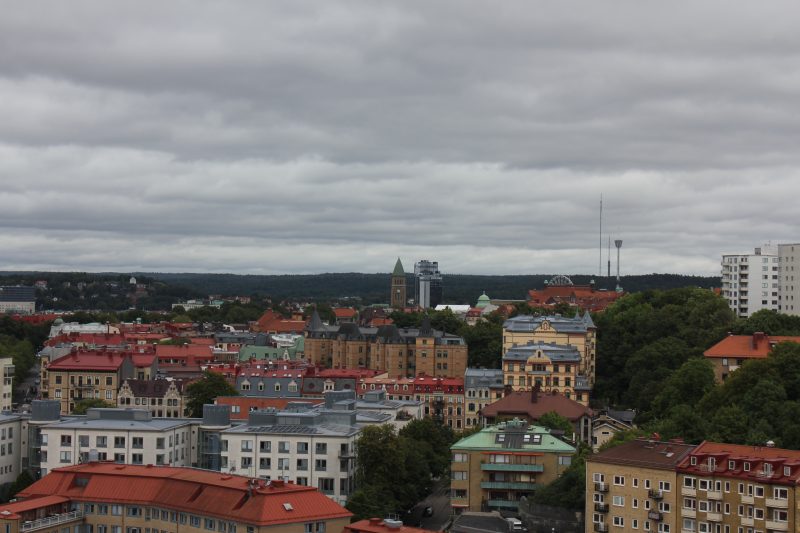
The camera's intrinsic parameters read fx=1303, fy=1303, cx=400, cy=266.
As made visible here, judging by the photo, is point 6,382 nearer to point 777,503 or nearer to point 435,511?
point 435,511

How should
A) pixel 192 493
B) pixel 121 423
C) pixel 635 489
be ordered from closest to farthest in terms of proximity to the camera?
pixel 192 493
pixel 635 489
pixel 121 423

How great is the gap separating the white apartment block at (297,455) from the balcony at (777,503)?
1144 inches

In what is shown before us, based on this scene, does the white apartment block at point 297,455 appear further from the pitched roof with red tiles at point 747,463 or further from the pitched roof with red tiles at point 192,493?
the pitched roof with red tiles at point 747,463

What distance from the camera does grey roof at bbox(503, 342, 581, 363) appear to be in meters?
121

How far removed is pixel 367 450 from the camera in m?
84.8

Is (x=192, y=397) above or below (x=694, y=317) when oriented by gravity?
below

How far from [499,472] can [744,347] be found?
34.7m

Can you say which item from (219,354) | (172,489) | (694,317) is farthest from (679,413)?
(219,354)

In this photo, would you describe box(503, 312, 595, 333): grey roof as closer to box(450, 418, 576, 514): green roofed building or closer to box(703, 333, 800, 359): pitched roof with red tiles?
box(703, 333, 800, 359): pitched roof with red tiles

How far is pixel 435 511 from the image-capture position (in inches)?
3469

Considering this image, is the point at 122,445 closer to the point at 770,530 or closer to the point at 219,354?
the point at 770,530

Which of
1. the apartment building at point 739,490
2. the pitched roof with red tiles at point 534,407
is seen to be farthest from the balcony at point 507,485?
the pitched roof with red tiles at point 534,407

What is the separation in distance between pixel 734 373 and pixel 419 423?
931 inches

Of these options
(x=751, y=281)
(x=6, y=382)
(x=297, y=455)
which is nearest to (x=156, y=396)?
(x=6, y=382)
